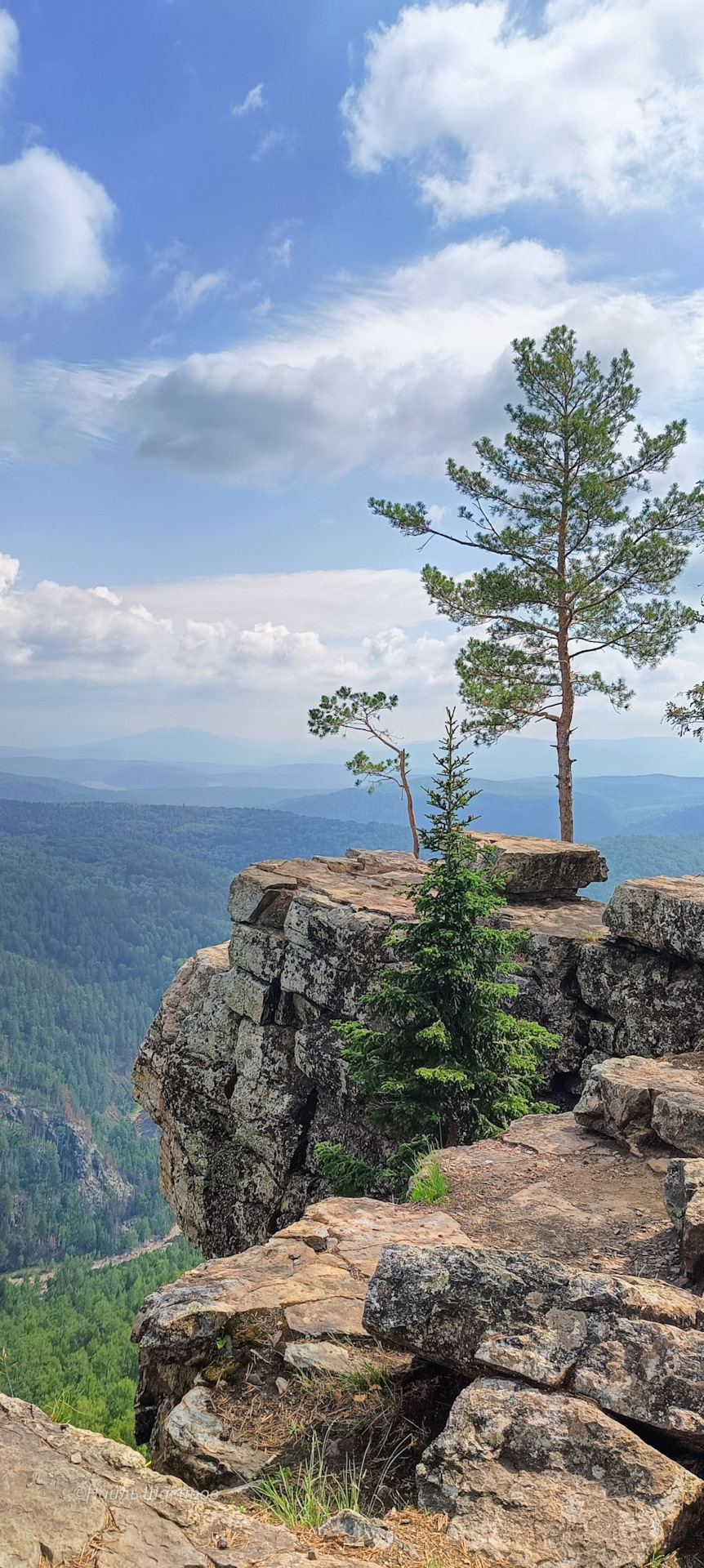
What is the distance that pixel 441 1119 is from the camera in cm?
1148

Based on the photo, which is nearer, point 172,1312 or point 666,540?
point 172,1312

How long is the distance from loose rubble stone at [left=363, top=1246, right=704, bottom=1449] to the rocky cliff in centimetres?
963

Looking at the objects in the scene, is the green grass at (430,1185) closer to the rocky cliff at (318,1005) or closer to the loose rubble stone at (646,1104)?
the loose rubble stone at (646,1104)

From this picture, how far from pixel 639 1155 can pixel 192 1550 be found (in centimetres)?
687

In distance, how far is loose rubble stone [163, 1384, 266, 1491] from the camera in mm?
5062

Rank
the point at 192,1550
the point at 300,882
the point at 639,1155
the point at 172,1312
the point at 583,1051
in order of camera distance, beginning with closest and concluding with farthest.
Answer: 1. the point at 192,1550
2. the point at 172,1312
3. the point at 639,1155
4. the point at 583,1051
5. the point at 300,882

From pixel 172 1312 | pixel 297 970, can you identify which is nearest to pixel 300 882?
pixel 297 970

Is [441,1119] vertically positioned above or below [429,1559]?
below

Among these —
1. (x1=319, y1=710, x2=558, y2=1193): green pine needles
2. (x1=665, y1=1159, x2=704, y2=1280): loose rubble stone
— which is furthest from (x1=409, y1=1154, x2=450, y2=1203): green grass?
(x1=665, y1=1159, x2=704, y2=1280): loose rubble stone

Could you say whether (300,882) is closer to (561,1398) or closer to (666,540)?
(666,540)

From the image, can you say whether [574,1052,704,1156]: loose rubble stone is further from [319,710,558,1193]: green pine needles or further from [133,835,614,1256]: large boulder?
[133,835,614,1256]: large boulder

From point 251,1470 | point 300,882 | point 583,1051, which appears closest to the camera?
point 251,1470

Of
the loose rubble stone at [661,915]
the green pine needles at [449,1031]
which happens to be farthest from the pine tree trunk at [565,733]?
the green pine needles at [449,1031]

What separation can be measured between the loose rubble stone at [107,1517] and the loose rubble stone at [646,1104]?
20.9ft
